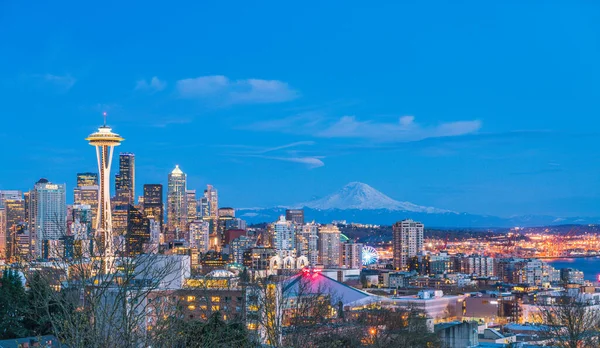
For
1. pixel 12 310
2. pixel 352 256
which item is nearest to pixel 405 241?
pixel 352 256

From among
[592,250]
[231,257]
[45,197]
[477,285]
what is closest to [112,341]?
[477,285]

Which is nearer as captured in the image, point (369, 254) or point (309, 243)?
point (369, 254)

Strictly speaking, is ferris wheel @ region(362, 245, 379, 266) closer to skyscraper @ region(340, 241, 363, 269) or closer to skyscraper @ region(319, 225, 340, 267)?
skyscraper @ region(340, 241, 363, 269)

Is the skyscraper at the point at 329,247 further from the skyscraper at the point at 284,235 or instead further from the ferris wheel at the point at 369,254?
the ferris wheel at the point at 369,254

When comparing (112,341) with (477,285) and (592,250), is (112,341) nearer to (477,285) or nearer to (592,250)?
(477,285)

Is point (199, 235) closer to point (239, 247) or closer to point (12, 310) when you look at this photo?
point (239, 247)

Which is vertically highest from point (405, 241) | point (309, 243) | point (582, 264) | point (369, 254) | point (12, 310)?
point (405, 241)
